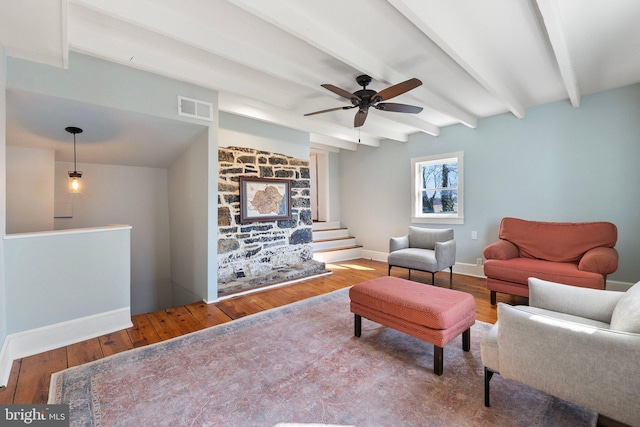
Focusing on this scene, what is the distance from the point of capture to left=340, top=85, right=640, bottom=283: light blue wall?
131 inches

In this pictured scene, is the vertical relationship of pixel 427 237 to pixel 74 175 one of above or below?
below

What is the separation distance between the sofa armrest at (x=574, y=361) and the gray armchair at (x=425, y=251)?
2376 millimetres

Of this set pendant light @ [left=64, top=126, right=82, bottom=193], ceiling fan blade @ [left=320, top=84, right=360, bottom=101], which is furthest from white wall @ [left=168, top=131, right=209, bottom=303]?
ceiling fan blade @ [left=320, top=84, right=360, bottom=101]

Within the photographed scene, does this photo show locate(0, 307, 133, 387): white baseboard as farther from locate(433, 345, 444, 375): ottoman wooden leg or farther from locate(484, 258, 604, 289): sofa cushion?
locate(484, 258, 604, 289): sofa cushion

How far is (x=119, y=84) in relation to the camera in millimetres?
2594

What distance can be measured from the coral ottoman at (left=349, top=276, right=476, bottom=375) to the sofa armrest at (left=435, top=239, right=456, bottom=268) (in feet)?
5.06

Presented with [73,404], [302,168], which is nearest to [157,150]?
[302,168]

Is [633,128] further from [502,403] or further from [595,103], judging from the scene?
[502,403]

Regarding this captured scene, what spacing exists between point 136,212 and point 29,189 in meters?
1.23

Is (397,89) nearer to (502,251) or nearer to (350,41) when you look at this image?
(350,41)

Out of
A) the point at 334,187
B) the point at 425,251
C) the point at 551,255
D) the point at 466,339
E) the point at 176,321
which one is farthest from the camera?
the point at 334,187

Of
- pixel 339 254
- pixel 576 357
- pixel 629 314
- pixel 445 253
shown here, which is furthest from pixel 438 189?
pixel 576 357

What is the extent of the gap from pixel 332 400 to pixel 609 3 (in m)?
3.20

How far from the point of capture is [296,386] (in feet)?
5.92
